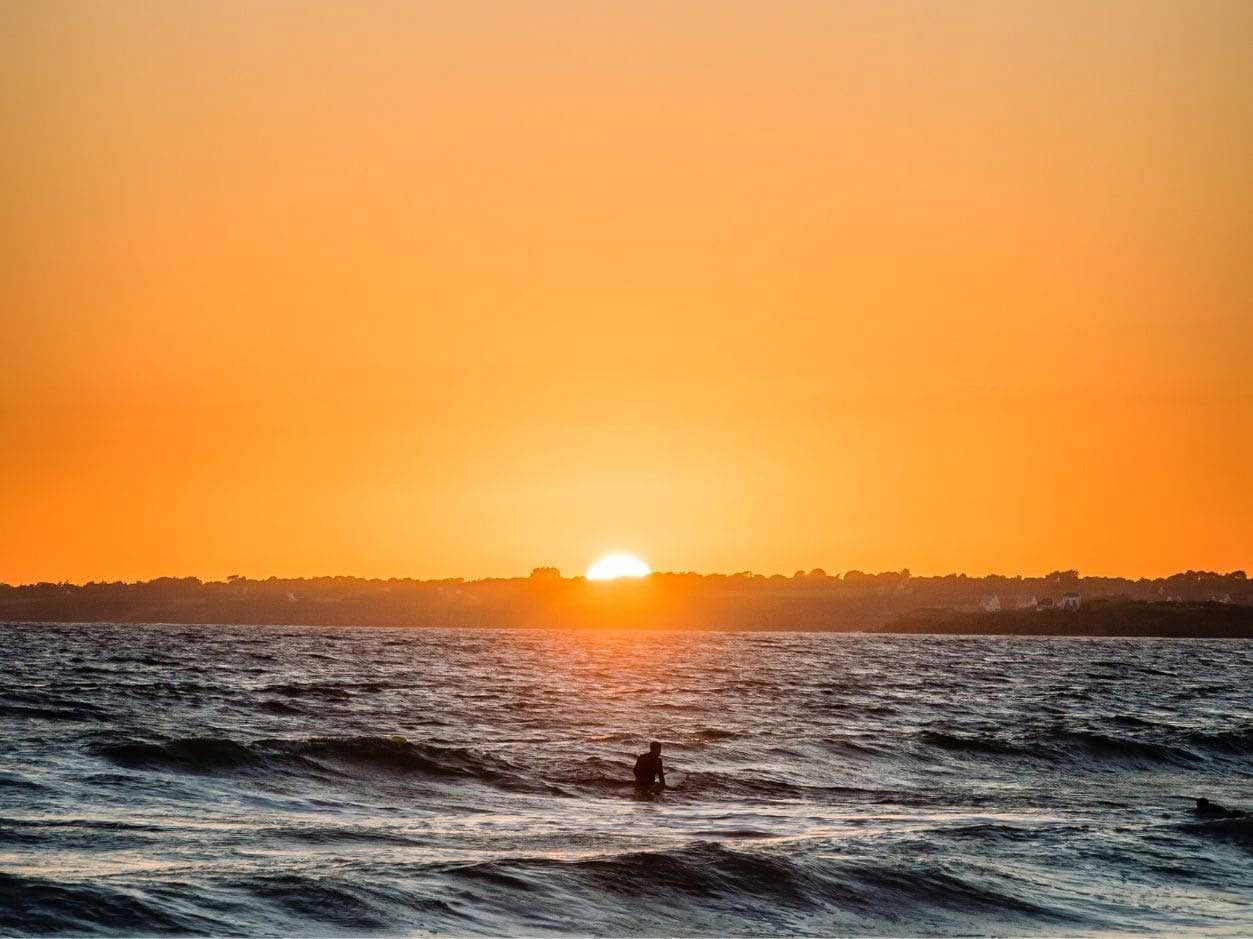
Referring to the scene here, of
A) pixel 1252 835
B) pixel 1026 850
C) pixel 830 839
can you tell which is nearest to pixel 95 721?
pixel 830 839

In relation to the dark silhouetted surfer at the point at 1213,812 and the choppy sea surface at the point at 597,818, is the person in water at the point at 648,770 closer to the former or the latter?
the choppy sea surface at the point at 597,818

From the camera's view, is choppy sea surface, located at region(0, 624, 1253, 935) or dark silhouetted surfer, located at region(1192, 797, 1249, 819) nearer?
choppy sea surface, located at region(0, 624, 1253, 935)

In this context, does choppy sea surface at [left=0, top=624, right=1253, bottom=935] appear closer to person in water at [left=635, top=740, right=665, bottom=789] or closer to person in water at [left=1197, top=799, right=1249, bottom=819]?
person in water at [left=1197, top=799, right=1249, bottom=819]

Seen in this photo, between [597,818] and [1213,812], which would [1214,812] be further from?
[597,818]

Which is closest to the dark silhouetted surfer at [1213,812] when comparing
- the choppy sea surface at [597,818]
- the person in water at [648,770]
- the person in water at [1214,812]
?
the person in water at [1214,812]

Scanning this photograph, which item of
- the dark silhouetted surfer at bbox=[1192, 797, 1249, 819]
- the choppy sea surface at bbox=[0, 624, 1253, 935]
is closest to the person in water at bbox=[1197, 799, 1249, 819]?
the dark silhouetted surfer at bbox=[1192, 797, 1249, 819]

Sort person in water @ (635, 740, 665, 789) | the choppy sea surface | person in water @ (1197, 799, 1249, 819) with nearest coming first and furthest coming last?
the choppy sea surface → person in water @ (1197, 799, 1249, 819) → person in water @ (635, 740, 665, 789)

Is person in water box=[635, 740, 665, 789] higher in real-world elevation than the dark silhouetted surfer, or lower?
higher

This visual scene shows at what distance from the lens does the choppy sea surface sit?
19.7m

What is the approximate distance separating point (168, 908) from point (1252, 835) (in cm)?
2084

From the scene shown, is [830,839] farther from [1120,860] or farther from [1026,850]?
[1120,860]

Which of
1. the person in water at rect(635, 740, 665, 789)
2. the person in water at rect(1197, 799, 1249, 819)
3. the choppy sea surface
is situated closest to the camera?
the choppy sea surface

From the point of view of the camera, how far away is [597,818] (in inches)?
1142

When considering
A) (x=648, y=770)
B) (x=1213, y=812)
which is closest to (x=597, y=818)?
(x=648, y=770)
